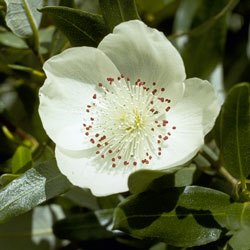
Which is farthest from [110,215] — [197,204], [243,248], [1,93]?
[1,93]

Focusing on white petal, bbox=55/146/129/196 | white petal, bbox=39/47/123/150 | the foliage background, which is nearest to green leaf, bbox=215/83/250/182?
the foliage background

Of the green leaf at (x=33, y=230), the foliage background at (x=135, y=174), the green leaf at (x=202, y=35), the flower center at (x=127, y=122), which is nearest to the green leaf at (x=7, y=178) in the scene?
the foliage background at (x=135, y=174)

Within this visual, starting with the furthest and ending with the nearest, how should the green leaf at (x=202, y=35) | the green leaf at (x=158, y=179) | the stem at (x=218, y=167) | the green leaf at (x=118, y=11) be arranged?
1. the green leaf at (x=202, y=35)
2. the stem at (x=218, y=167)
3. the green leaf at (x=118, y=11)
4. the green leaf at (x=158, y=179)

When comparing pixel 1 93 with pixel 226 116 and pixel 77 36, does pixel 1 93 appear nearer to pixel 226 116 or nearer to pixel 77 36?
pixel 77 36

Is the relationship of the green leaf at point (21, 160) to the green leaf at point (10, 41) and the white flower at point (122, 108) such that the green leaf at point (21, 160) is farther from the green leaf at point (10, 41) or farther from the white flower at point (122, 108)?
the green leaf at point (10, 41)

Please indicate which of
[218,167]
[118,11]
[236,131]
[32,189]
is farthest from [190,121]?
[32,189]

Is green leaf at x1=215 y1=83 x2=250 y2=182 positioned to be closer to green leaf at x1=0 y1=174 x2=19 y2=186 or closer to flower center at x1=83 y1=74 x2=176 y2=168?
flower center at x1=83 y1=74 x2=176 y2=168
